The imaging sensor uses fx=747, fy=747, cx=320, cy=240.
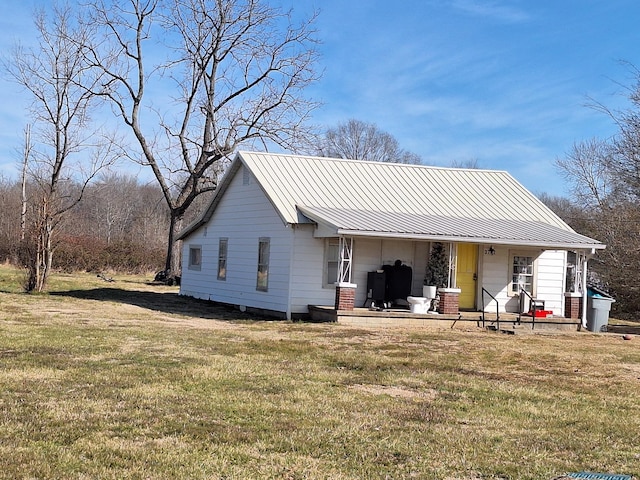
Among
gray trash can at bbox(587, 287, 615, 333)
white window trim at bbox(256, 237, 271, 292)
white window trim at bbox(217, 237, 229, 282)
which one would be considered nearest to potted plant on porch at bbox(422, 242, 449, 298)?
white window trim at bbox(256, 237, 271, 292)

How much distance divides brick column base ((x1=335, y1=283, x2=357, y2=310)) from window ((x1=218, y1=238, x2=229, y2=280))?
6.17 m

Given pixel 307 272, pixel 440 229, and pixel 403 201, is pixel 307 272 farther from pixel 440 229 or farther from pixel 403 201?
pixel 403 201

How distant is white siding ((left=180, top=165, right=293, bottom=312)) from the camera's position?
19.7 m

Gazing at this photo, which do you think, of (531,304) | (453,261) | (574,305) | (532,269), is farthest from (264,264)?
(574,305)

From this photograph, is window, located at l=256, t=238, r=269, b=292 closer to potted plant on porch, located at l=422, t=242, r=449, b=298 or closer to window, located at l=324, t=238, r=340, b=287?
window, located at l=324, t=238, r=340, b=287

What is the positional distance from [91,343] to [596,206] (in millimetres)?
32634

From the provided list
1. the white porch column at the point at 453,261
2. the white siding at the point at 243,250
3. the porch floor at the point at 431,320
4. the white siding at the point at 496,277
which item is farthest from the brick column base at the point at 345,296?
the white siding at the point at 496,277

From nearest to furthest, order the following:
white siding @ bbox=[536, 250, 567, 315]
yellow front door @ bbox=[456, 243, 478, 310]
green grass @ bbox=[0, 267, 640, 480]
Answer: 1. green grass @ bbox=[0, 267, 640, 480]
2. yellow front door @ bbox=[456, 243, 478, 310]
3. white siding @ bbox=[536, 250, 567, 315]

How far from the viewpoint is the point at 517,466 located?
19.5 ft

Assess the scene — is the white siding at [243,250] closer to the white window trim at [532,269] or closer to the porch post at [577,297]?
the white window trim at [532,269]

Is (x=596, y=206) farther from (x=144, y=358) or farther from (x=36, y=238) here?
(x=144, y=358)

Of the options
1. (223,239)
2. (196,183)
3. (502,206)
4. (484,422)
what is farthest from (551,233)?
(196,183)

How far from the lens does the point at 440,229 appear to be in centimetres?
1881

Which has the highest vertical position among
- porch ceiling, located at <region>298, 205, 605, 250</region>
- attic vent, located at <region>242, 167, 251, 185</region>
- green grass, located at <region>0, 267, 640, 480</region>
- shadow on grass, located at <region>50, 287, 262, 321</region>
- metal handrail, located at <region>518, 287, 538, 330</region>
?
attic vent, located at <region>242, 167, 251, 185</region>
